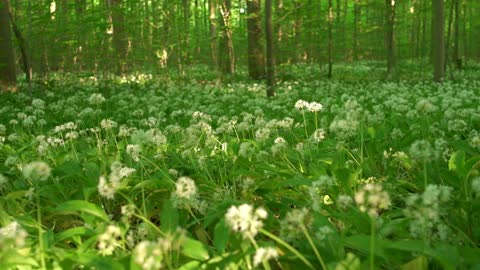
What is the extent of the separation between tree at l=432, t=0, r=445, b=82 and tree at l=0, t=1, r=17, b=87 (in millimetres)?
9836

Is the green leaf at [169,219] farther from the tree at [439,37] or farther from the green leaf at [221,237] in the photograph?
the tree at [439,37]

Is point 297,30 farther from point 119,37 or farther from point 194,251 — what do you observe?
point 194,251

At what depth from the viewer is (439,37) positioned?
36.0 ft

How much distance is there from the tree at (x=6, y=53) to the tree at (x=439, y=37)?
984 centimetres

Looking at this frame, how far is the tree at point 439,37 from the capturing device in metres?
10.7

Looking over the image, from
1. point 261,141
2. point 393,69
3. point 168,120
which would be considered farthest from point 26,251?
point 393,69

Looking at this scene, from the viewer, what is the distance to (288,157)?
3.53 meters

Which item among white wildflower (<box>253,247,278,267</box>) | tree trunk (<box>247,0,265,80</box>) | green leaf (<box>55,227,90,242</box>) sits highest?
tree trunk (<box>247,0,265,80</box>)

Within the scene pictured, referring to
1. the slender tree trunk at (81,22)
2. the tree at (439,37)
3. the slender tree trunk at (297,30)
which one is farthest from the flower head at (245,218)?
the slender tree trunk at (297,30)

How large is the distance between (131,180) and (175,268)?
1338 mm

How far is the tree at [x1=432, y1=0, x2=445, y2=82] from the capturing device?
1068 cm

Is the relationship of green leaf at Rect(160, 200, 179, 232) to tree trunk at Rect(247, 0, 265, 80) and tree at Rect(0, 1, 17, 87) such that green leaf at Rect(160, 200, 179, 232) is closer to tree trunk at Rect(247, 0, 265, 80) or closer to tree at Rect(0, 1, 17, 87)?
tree at Rect(0, 1, 17, 87)

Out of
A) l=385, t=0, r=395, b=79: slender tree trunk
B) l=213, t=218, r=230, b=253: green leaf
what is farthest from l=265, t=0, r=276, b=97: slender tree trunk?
l=213, t=218, r=230, b=253: green leaf

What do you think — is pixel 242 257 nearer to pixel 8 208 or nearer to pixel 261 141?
pixel 8 208
